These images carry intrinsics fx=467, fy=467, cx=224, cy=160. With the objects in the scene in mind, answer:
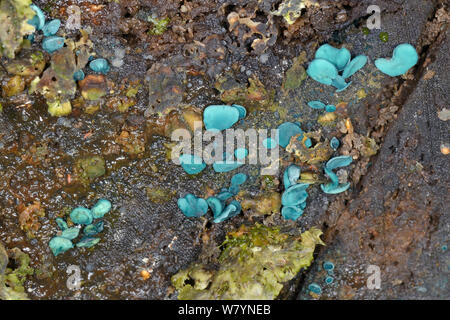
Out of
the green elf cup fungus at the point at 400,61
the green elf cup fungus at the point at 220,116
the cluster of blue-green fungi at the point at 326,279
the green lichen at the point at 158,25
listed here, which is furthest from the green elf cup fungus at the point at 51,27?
the cluster of blue-green fungi at the point at 326,279

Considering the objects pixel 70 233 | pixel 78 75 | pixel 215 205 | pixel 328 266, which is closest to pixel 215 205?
pixel 215 205

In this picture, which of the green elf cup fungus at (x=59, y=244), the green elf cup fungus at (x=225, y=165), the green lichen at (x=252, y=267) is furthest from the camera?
the green elf cup fungus at (x=225, y=165)

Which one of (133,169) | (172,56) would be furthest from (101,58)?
(133,169)

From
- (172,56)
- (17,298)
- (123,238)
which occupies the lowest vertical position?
(17,298)

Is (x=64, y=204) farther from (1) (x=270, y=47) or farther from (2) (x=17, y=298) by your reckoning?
(1) (x=270, y=47)

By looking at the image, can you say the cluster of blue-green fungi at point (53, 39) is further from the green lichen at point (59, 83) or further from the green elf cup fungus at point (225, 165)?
the green elf cup fungus at point (225, 165)
